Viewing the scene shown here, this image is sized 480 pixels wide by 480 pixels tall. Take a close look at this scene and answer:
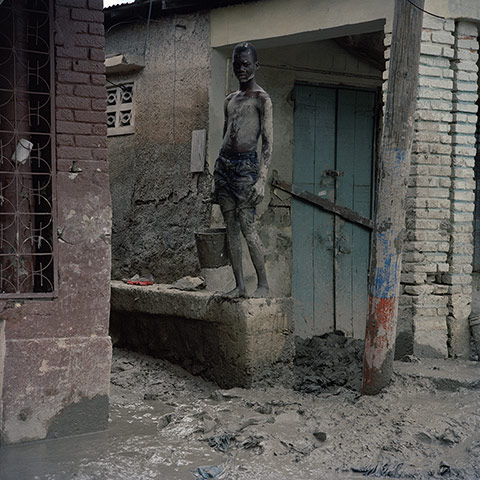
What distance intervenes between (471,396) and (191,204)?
11.5 feet

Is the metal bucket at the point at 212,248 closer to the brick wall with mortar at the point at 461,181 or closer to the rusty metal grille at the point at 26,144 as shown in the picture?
the rusty metal grille at the point at 26,144

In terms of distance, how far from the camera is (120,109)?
8.20 meters

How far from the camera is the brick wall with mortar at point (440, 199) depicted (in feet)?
20.0

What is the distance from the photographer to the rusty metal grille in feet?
15.3

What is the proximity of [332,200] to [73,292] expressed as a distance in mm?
4017

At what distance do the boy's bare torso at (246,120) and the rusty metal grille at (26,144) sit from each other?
156 cm

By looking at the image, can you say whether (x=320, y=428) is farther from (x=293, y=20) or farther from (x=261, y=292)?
(x=293, y=20)

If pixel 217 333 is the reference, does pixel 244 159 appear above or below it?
above

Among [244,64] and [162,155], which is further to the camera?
[162,155]

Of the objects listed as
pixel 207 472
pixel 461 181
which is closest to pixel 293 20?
pixel 461 181

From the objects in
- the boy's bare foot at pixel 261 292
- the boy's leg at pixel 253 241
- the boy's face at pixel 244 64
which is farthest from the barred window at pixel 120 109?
the boy's bare foot at pixel 261 292

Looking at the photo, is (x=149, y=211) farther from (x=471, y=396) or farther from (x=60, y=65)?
(x=471, y=396)

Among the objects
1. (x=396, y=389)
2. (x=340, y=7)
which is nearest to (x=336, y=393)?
(x=396, y=389)

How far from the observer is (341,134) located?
26.5 feet
